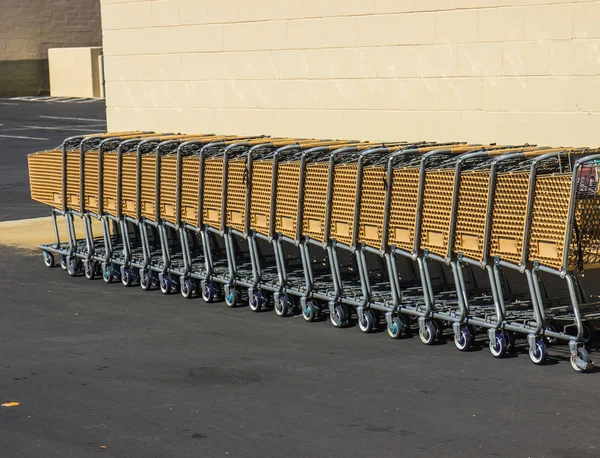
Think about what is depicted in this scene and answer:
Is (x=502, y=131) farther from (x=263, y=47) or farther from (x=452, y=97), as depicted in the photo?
(x=263, y=47)

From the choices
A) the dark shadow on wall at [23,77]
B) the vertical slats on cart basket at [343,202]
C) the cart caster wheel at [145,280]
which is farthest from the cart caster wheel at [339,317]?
the dark shadow on wall at [23,77]

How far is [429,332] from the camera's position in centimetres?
910

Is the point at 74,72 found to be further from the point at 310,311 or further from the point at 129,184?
the point at 310,311

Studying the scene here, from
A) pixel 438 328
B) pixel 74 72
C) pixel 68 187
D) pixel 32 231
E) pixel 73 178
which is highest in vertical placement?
pixel 73 178

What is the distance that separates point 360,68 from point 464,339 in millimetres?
3752

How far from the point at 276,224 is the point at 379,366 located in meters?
2.33

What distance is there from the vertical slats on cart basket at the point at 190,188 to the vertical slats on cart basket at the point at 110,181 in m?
1.02

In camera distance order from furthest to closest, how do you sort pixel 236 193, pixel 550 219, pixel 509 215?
pixel 236 193, pixel 509 215, pixel 550 219

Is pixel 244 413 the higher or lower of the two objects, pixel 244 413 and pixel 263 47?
the lower

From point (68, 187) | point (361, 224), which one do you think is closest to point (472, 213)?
point (361, 224)

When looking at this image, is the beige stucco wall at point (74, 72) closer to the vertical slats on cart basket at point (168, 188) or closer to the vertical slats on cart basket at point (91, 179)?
the vertical slats on cart basket at point (91, 179)

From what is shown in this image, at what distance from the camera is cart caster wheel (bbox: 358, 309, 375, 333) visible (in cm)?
959

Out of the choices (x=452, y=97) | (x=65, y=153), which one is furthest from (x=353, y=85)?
(x=65, y=153)

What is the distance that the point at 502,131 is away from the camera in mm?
10531
